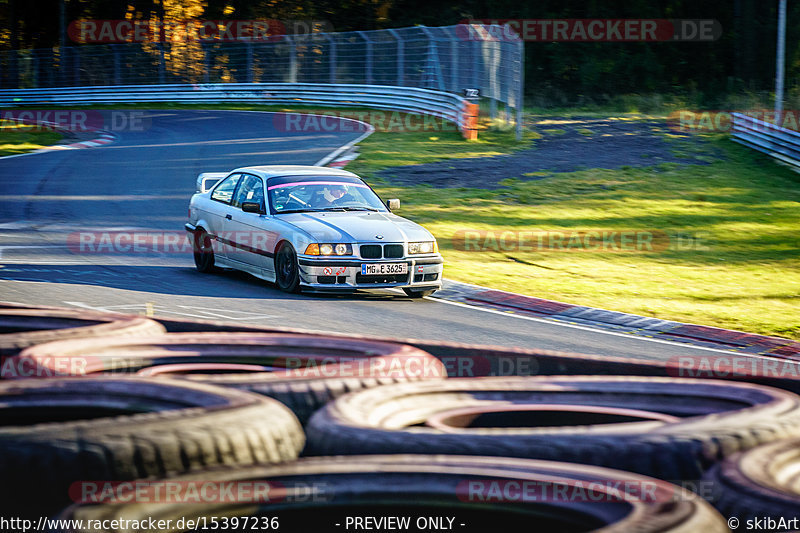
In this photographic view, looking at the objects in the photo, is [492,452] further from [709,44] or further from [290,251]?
[709,44]

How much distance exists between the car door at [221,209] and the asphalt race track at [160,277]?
1.67 ft

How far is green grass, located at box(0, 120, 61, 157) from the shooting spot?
93.1 feet

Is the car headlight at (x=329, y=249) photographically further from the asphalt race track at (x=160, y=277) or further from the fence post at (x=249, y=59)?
the fence post at (x=249, y=59)

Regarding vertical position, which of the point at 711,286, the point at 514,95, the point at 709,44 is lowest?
the point at 711,286

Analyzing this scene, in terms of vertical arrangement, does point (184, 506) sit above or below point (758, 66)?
below

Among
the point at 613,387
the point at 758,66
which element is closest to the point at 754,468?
the point at 613,387

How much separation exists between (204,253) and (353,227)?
268 centimetres

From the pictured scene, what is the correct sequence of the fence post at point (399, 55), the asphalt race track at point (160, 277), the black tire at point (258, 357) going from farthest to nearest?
the fence post at point (399, 55) < the asphalt race track at point (160, 277) < the black tire at point (258, 357)

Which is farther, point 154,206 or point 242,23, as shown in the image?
point 242,23

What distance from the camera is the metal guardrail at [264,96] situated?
3412 cm

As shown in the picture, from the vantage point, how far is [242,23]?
2197 inches

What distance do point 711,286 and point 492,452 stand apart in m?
10.9

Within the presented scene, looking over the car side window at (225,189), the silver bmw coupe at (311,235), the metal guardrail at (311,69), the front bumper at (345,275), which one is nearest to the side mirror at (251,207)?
the silver bmw coupe at (311,235)

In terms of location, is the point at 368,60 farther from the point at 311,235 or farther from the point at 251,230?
the point at 311,235
